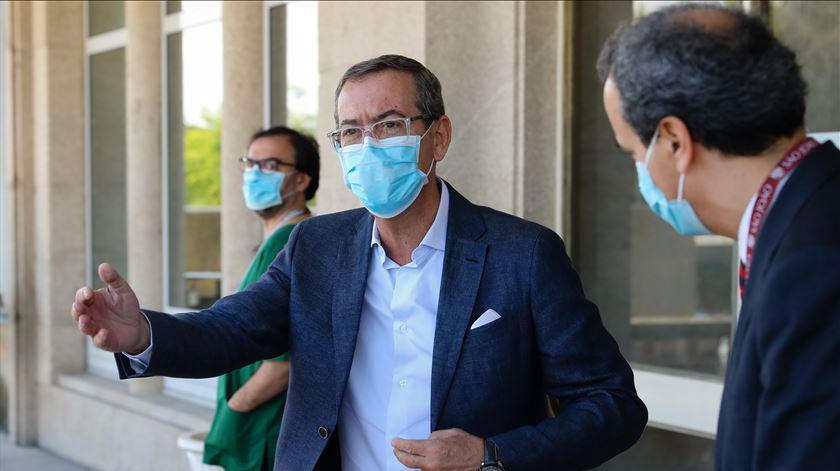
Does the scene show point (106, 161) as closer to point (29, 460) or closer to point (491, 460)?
point (29, 460)

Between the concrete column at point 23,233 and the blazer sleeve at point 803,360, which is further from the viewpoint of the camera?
the concrete column at point 23,233

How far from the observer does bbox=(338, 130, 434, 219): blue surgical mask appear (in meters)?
2.31

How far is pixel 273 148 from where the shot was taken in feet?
12.6

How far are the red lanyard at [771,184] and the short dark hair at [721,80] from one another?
1.2 inches

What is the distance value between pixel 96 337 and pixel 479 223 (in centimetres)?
89

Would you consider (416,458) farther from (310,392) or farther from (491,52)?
(491,52)

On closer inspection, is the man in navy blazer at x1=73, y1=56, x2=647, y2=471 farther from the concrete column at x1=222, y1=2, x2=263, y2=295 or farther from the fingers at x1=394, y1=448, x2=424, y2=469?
the concrete column at x1=222, y1=2, x2=263, y2=295

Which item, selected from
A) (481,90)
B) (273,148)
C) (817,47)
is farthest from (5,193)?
(817,47)

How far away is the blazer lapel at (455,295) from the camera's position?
215 centimetres

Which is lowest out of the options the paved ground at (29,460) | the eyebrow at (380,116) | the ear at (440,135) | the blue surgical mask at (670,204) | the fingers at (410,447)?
the paved ground at (29,460)

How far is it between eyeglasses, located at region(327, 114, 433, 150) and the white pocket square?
0.50 metres

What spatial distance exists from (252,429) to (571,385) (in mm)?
1527

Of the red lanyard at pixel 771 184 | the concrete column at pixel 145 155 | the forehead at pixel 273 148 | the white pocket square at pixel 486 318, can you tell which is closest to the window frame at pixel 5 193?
the concrete column at pixel 145 155

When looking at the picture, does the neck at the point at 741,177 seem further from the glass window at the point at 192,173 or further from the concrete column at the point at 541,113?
the glass window at the point at 192,173
